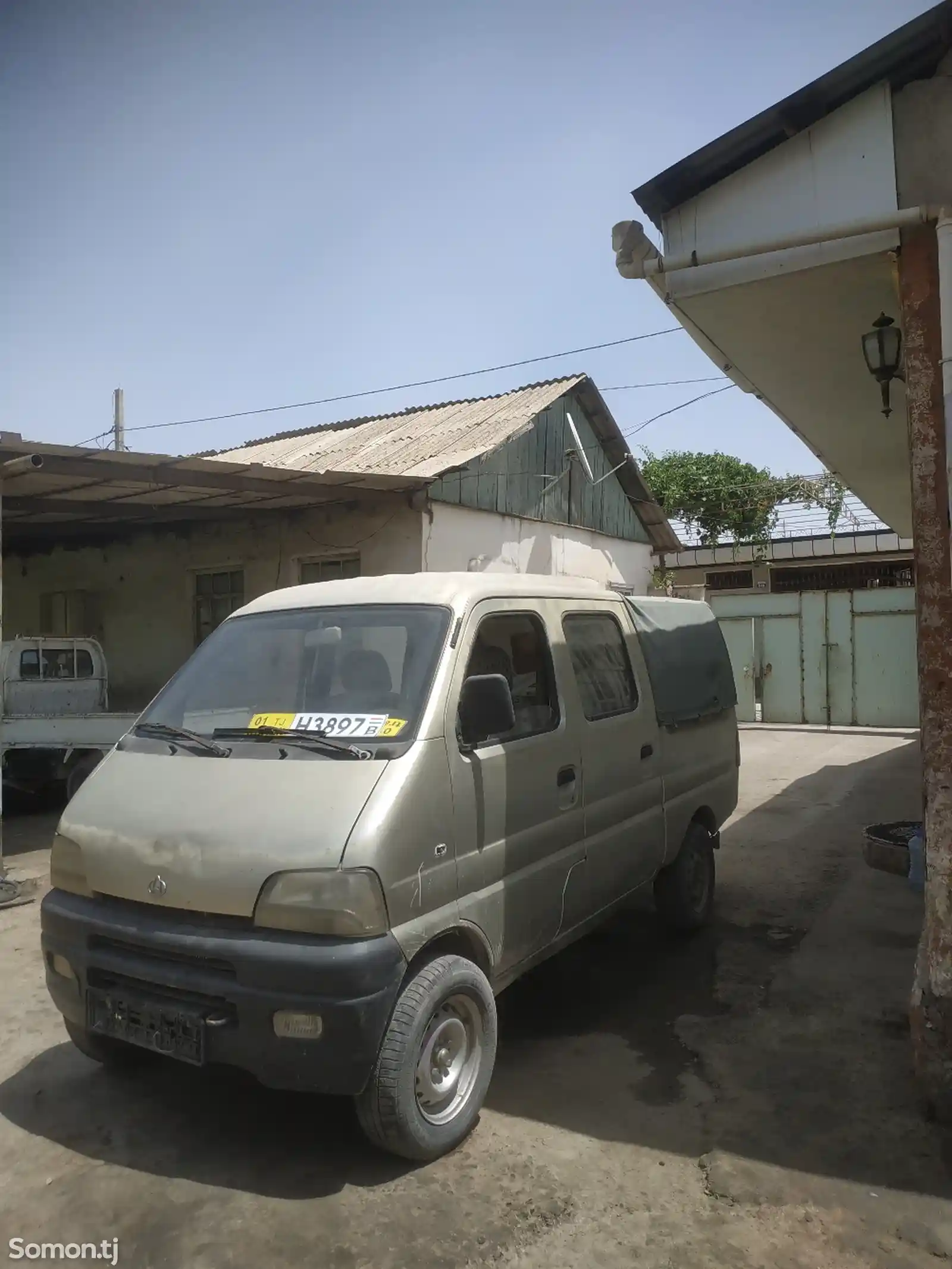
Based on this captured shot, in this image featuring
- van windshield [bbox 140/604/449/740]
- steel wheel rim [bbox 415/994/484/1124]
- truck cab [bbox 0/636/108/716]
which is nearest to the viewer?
steel wheel rim [bbox 415/994/484/1124]

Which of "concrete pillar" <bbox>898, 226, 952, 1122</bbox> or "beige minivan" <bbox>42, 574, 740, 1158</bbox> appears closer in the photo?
"beige minivan" <bbox>42, 574, 740, 1158</bbox>

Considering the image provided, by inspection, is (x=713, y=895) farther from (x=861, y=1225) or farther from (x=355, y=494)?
(x=355, y=494)

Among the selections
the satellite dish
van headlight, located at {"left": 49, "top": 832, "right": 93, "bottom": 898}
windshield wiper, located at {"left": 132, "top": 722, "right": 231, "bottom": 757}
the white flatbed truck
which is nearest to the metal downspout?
windshield wiper, located at {"left": 132, "top": 722, "right": 231, "bottom": 757}

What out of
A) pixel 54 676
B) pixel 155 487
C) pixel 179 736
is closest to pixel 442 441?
pixel 155 487

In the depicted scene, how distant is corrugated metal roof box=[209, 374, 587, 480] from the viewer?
11.8m

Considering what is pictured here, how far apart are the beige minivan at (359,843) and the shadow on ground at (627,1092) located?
29 cm

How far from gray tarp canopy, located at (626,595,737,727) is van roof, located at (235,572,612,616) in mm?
801

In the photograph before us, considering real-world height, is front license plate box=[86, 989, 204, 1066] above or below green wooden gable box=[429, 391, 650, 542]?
below

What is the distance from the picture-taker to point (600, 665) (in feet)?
15.3

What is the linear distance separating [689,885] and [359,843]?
3.09 m

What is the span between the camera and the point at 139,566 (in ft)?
43.8

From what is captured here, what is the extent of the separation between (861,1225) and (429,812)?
1839 millimetres

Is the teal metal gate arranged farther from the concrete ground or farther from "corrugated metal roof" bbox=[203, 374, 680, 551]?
the concrete ground

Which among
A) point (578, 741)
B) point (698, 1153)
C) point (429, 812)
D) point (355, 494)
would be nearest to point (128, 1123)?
point (429, 812)
